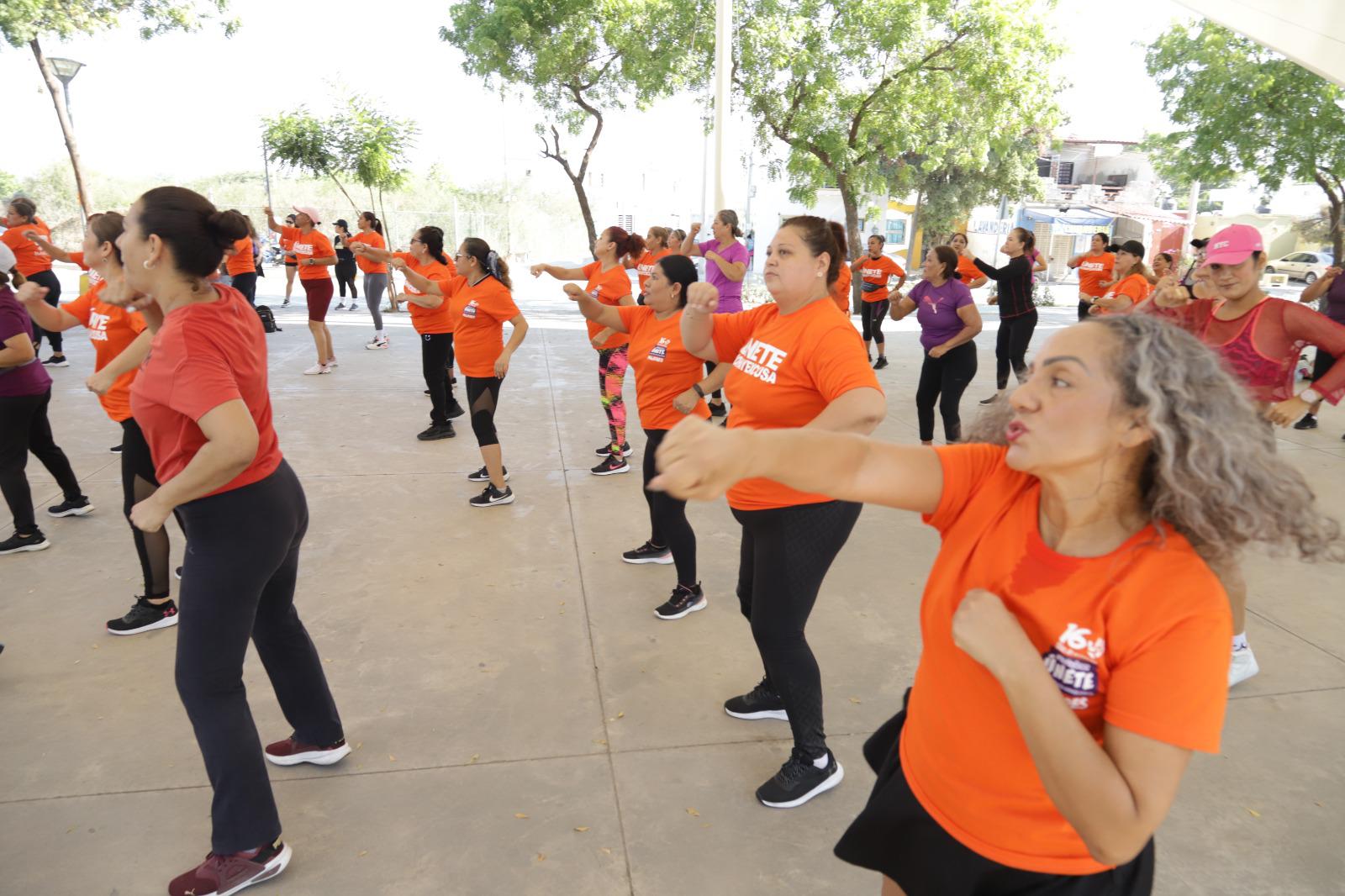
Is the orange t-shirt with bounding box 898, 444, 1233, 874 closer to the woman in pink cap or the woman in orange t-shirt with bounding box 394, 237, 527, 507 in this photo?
the woman in pink cap

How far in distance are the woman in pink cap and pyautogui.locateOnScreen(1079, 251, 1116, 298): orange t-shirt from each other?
22.1 feet

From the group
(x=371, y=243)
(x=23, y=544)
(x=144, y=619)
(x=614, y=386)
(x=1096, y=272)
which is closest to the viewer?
(x=144, y=619)

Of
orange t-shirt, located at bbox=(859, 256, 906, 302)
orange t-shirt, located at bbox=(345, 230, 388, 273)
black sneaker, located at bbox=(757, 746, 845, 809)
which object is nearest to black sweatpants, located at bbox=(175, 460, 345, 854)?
black sneaker, located at bbox=(757, 746, 845, 809)

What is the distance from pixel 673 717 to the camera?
3400mm

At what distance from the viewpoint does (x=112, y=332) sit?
4.16 metres

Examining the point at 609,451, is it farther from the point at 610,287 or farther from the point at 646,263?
the point at 646,263

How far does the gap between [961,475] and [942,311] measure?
5347 mm

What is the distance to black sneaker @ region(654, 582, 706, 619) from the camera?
14.0 feet

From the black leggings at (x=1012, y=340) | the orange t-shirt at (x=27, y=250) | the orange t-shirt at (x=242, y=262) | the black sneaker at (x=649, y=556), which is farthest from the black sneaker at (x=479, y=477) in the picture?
the orange t-shirt at (x=27, y=250)

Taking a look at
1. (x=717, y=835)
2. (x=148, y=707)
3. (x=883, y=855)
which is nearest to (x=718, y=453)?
(x=883, y=855)

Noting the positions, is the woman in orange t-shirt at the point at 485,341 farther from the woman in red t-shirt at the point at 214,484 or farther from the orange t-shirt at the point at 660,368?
the woman in red t-shirt at the point at 214,484

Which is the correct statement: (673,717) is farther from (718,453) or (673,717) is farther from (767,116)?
(767,116)

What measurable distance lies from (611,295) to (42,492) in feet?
14.7

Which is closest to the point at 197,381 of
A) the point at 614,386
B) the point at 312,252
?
the point at 614,386
